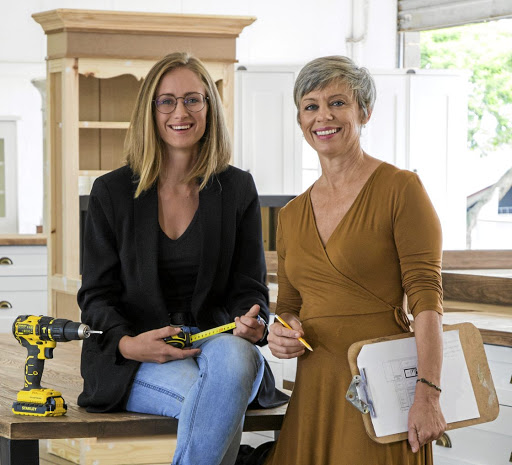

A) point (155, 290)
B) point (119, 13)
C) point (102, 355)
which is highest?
point (119, 13)

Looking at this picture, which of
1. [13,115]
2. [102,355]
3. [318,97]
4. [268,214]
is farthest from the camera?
[13,115]

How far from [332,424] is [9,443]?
0.84 meters

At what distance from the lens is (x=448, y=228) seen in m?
7.02

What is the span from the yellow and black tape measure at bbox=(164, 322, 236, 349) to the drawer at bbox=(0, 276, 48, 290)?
399 cm

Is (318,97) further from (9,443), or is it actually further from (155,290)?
(9,443)

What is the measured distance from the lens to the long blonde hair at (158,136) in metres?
2.31

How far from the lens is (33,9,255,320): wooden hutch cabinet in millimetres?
4539

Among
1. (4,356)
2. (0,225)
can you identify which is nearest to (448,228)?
(0,225)

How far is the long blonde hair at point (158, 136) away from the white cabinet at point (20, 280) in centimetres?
375

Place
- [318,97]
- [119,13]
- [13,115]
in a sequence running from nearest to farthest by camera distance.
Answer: [318,97] → [119,13] → [13,115]

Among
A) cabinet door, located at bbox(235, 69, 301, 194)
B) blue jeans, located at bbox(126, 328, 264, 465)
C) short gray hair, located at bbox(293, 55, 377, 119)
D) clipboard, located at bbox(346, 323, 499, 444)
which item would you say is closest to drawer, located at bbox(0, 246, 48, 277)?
cabinet door, located at bbox(235, 69, 301, 194)

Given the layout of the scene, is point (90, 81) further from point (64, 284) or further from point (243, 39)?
point (243, 39)

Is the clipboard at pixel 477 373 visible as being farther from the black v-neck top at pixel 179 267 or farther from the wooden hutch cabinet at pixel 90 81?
the wooden hutch cabinet at pixel 90 81

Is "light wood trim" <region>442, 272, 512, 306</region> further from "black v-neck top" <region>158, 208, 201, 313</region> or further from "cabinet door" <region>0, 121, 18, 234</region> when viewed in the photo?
"cabinet door" <region>0, 121, 18, 234</region>
